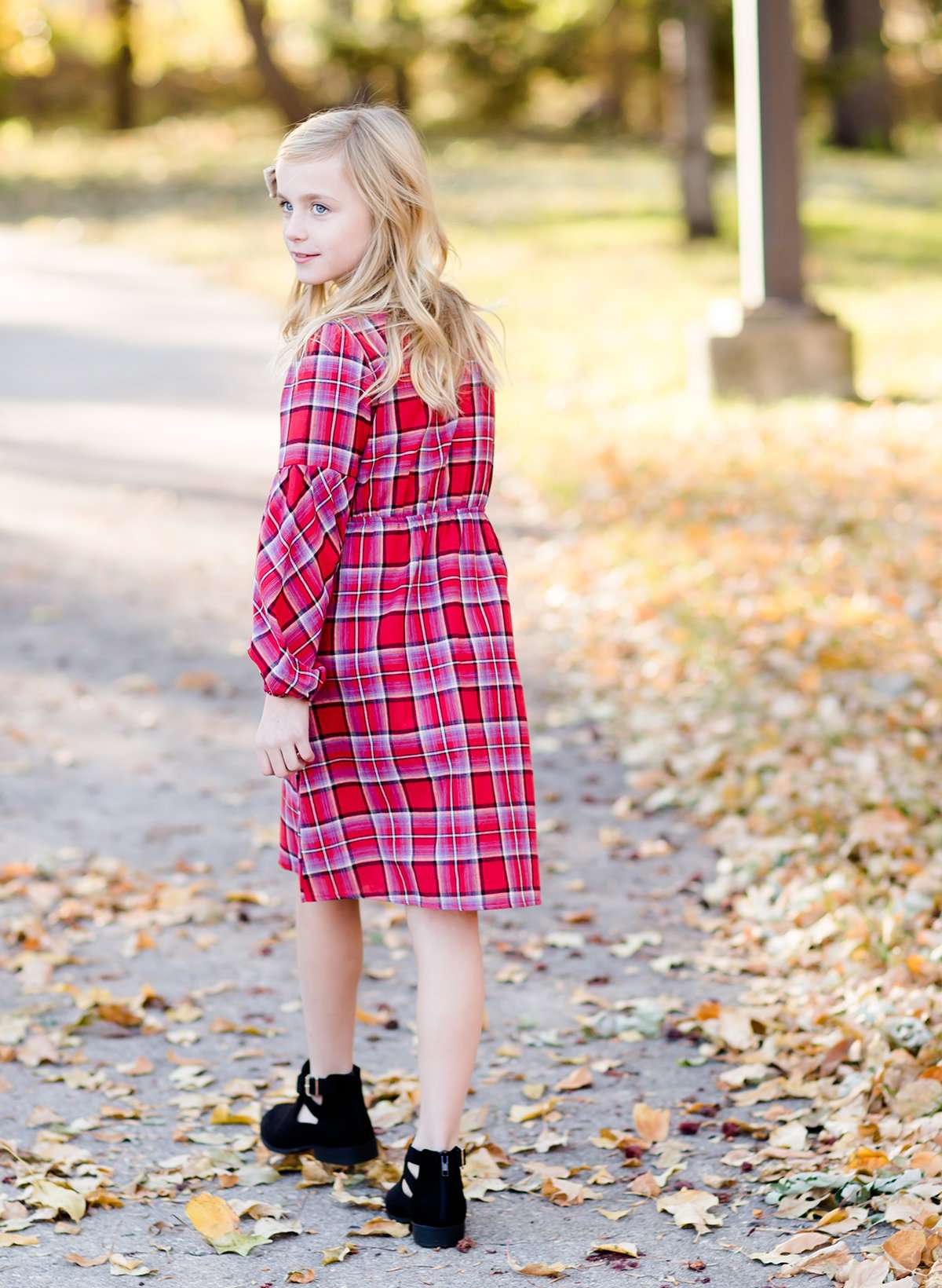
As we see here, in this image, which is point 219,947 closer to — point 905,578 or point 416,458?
point 416,458

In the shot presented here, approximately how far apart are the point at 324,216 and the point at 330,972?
1.35 metres

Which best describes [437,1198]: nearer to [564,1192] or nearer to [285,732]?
[564,1192]

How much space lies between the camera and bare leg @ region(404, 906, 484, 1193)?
2.84 meters

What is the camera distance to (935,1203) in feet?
9.28

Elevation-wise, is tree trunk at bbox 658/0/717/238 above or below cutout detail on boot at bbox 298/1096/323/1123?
above

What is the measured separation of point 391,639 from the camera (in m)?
2.75

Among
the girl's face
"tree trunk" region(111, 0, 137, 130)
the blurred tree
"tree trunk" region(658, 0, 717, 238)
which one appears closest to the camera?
the girl's face

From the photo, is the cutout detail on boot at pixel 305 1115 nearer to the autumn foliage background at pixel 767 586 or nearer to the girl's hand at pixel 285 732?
the autumn foliage background at pixel 767 586

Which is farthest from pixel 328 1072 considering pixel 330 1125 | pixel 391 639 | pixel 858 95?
pixel 858 95

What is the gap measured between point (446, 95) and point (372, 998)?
106 ft

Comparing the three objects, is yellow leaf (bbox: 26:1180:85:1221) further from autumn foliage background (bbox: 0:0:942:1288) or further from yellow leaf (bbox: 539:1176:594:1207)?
autumn foliage background (bbox: 0:0:942:1288)

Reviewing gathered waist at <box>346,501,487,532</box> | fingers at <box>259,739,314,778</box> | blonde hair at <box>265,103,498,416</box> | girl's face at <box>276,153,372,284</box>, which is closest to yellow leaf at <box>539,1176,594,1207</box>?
fingers at <box>259,739,314,778</box>

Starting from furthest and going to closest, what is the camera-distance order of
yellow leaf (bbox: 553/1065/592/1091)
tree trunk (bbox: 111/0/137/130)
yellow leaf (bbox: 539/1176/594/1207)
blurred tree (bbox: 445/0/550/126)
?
tree trunk (bbox: 111/0/137/130), blurred tree (bbox: 445/0/550/126), yellow leaf (bbox: 553/1065/592/1091), yellow leaf (bbox: 539/1176/594/1207)

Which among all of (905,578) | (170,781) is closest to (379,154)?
(170,781)
